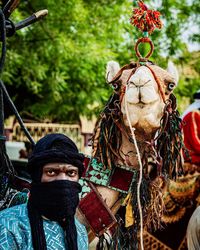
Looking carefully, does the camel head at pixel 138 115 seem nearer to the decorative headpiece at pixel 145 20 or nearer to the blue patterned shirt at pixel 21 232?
the decorative headpiece at pixel 145 20

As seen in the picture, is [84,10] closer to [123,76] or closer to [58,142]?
[123,76]

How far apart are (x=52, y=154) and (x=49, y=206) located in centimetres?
24

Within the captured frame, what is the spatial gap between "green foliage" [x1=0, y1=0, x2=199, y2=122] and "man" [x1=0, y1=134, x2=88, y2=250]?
5.64m

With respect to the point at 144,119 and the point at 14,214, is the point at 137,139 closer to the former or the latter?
the point at 144,119

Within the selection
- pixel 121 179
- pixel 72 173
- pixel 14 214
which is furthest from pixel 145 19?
pixel 14 214

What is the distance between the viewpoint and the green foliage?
29.0 ft

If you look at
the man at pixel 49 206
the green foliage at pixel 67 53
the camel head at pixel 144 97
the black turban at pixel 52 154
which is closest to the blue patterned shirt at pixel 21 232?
the man at pixel 49 206

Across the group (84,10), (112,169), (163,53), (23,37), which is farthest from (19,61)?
(112,169)

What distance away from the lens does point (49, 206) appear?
8.52 ft

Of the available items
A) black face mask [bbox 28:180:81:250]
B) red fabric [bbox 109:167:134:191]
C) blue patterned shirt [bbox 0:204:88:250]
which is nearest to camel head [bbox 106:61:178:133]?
red fabric [bbox 109:167:134:191]

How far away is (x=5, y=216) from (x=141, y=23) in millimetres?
1805

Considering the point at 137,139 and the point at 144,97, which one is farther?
the point at 137,139

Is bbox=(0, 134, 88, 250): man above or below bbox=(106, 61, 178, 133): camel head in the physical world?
below

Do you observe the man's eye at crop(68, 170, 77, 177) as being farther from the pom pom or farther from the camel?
the pom pom
